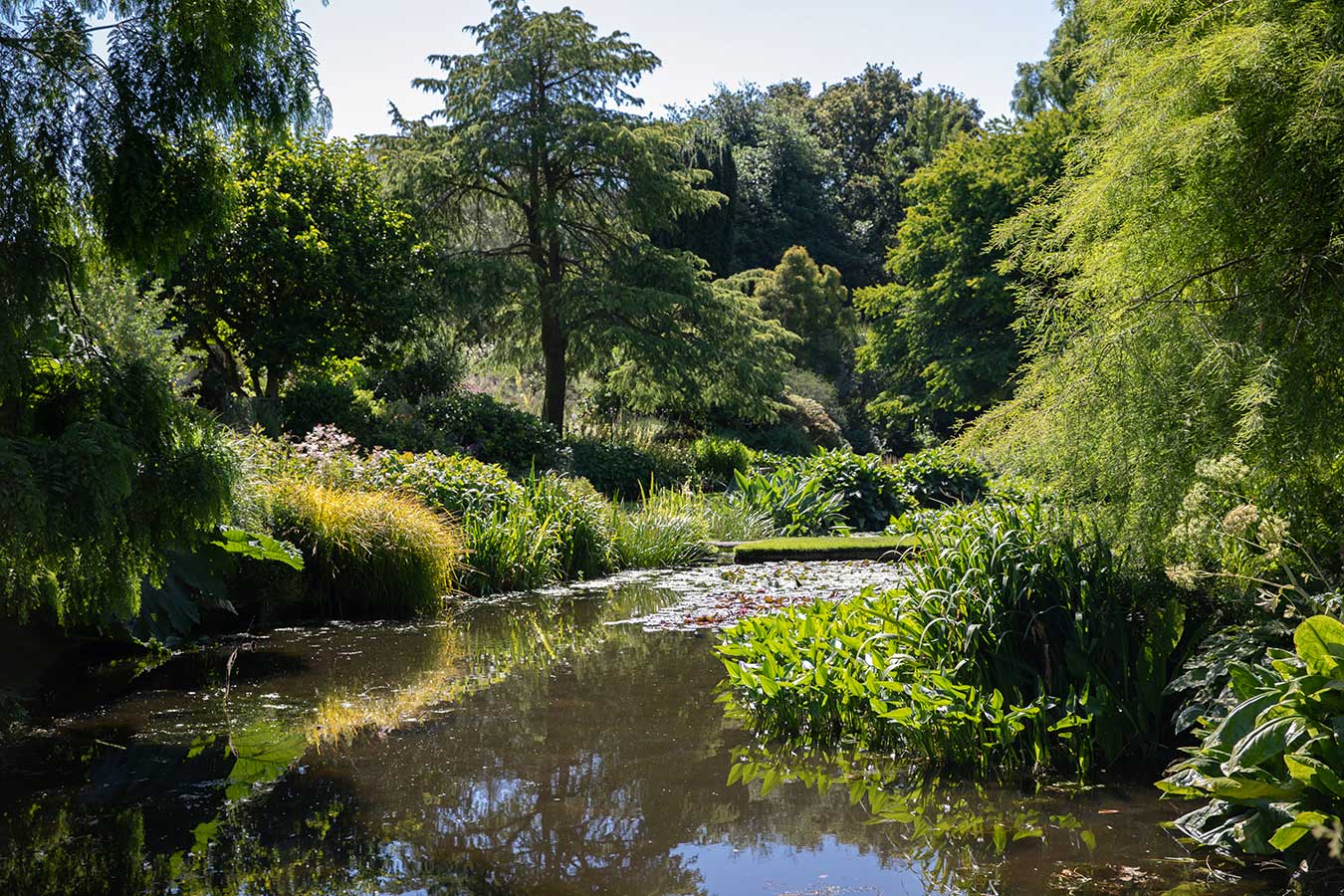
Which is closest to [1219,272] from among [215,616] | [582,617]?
[582,617]

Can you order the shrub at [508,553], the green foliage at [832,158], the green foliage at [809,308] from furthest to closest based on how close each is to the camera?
the green foliage at [832,158] < the green foliage at [809,308] < the shrub at [508,553]

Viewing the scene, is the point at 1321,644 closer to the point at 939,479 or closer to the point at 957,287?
the point at 939,479

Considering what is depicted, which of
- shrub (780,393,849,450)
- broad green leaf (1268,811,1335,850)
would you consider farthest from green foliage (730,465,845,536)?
broad green leaf (1268,811,1335,850)

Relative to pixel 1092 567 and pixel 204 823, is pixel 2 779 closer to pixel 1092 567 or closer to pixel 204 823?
pixel 204 823

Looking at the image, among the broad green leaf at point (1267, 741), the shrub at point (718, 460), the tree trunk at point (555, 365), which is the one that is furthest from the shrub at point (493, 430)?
the broad green leaf at point (1267, 741)

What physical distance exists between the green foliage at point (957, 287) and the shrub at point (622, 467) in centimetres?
670

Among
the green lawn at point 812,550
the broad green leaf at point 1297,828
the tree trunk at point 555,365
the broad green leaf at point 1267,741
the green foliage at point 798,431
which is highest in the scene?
the tree trunk at point 555,365

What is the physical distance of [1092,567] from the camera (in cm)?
461

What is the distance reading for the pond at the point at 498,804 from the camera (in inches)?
134

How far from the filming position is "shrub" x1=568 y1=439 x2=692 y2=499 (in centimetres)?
1583

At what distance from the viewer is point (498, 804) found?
4062 millimetres

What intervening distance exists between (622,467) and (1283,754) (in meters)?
13.2

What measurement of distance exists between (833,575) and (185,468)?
619 cm

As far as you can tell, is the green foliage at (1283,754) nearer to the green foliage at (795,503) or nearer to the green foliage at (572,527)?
the green foliage at (572,527)
